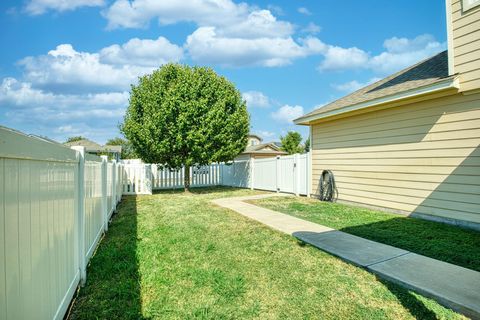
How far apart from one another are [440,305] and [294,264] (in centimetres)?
155

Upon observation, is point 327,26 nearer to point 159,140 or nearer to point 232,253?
point 159,140

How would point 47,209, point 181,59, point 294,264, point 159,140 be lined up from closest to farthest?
point 47,209, point 294,264, point 159,140, point 181,59

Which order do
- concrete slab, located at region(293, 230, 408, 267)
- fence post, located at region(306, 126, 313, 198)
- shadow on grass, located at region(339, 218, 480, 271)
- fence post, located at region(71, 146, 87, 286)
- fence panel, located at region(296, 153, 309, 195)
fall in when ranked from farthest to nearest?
fence panel, located at region(296, 153, 309, 195) → fence post, located at region(306, 126, 313, 198) → shadow on grass, located at region(339, 218, 480, 271) → concrete slab, located at region(293, 230, 408, 267) → fence post, located at region(71, 146, 87, 286)

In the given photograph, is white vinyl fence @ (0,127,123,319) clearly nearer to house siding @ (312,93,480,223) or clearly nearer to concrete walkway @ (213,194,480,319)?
concrete walkway @ (213,194,480,319)

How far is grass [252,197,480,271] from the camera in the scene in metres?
3.95

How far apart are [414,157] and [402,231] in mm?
2255

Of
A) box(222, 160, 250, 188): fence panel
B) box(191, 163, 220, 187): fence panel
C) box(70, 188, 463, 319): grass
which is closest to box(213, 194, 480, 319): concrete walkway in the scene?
box(70, 188, 463, 319): grass

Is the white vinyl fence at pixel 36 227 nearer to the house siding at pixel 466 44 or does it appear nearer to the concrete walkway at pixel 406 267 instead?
the concrete walkway at pixel 406 267

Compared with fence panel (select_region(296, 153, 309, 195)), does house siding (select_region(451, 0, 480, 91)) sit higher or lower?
higher

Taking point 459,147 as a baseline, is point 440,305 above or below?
below

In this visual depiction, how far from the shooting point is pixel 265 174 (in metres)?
12.6

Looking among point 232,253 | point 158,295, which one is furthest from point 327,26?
point 158,295

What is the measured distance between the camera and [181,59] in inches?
476

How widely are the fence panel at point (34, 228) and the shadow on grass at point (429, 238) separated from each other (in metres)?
4.39
